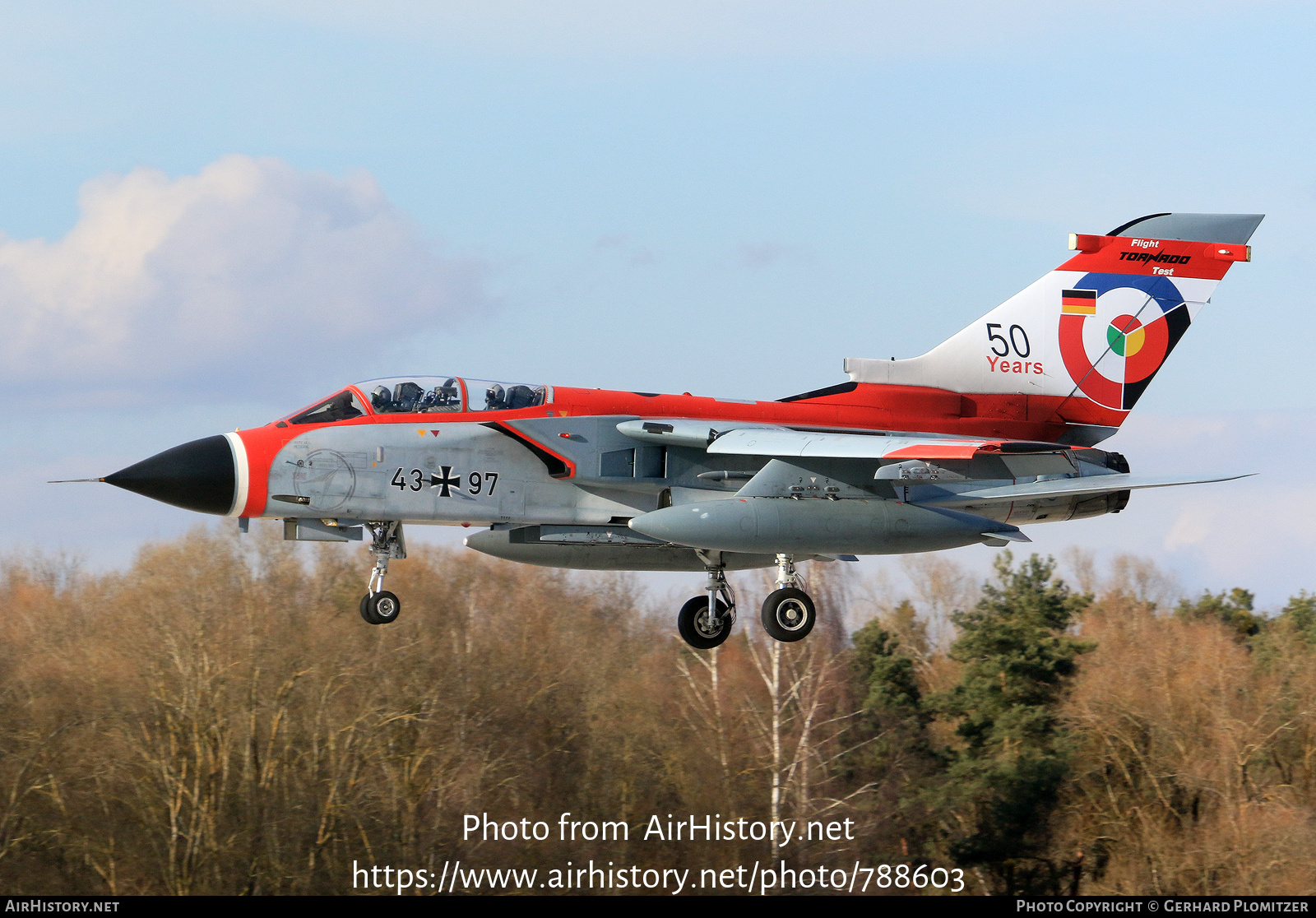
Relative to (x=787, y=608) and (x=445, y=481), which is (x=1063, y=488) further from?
(x=445, y=481)

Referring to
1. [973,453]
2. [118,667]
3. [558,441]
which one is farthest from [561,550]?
[118,667]

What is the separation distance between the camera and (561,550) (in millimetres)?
15961

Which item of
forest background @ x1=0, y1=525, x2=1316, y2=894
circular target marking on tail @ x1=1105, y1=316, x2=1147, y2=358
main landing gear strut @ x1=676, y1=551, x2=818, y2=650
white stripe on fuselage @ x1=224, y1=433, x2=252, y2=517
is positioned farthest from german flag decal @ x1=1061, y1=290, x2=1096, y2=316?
forest background @ x1=0, y1=525, x2=1316, y2=894

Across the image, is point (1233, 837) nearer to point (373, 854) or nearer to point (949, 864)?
point (949, 864)

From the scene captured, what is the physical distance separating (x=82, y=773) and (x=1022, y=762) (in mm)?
25939

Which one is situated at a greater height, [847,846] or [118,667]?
[118,667]

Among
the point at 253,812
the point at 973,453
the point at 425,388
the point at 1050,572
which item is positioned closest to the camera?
the point at 973,453

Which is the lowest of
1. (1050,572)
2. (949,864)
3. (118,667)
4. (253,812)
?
(949,864)

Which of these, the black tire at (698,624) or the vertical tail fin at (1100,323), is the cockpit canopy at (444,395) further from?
the vertical tail fin at (1100,323)

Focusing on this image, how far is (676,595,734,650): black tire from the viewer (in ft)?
53.2

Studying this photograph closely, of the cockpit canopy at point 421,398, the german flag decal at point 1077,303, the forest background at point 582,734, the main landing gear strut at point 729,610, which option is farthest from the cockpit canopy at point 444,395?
the forest background at point 582,734

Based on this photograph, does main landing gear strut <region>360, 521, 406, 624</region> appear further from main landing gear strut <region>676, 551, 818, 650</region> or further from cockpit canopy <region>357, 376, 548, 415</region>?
main landing gear strut <region>676, 551, 818, 650</region>

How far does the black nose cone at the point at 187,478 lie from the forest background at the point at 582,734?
17.0 m

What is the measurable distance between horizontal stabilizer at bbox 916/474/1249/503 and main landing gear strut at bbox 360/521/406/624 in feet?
19.1
